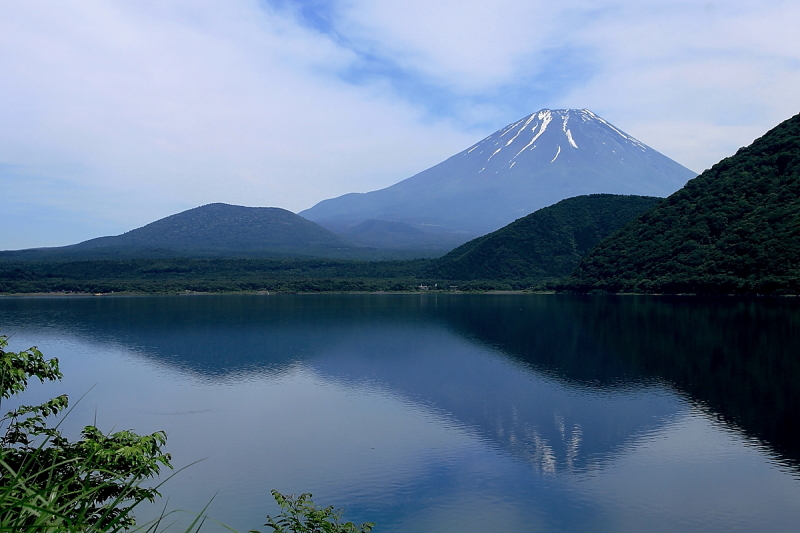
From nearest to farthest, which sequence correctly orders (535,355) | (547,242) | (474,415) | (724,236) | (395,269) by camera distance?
(474,415), (535,355), (724,236), (547,242), (395,269)

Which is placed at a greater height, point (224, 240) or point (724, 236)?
point (224, 240)

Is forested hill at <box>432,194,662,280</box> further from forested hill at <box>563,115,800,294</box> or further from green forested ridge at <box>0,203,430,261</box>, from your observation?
green forested ridge at <box>0,203,430,261</box>

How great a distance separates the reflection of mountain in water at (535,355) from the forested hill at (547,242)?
34.5 metres

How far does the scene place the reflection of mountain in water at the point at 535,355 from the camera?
69.2ft

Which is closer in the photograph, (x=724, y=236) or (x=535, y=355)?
(x=535, y=355)

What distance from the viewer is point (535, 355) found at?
3509cm

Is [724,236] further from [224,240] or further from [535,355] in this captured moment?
[224,240]

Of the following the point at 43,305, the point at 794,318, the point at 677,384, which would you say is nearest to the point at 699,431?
the point at 677,384

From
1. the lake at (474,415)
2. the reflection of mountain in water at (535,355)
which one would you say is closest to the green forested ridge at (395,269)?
the reflection of mountain in water at (535,355)

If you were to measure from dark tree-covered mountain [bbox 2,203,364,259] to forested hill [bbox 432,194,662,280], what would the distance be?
55554 mm

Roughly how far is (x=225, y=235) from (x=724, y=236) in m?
135

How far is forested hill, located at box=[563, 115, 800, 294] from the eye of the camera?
53781 millimetres

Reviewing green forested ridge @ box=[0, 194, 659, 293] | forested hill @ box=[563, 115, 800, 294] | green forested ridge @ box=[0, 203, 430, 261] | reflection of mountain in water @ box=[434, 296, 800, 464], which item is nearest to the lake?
reflection of mountain in water @ box=[434, 296, 800, 464]

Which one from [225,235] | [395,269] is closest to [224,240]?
[225,235]
